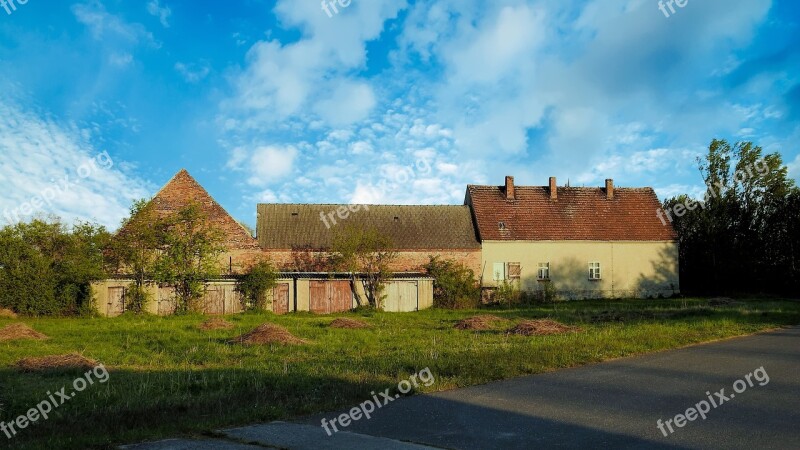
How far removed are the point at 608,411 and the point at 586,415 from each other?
1.44 feet

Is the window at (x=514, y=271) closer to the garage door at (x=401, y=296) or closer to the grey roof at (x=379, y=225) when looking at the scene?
the grey roof at (x=379, y=225)

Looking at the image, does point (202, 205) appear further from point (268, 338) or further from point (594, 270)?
point (594, 270)

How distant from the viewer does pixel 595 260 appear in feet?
139

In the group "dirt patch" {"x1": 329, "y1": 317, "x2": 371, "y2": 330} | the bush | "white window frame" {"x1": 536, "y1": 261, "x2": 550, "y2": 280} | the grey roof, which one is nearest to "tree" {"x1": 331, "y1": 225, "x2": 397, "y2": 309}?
the bush

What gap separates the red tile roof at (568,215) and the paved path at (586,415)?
96.6 ft

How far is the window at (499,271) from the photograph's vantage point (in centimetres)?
4100

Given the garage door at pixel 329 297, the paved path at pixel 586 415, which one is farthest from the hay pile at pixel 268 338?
the garage door at pixel 329 297

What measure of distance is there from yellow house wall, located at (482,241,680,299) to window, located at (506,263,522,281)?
236mm

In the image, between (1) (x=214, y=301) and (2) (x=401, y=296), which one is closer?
(1) (x=214, y=301)

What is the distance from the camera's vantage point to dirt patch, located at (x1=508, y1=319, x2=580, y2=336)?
19.0 m

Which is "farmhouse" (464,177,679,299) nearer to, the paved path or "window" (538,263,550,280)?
"window" (538,263,550,280)

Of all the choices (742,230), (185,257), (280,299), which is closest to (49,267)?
(185,257)

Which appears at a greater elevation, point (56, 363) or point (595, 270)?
point (595, 270)

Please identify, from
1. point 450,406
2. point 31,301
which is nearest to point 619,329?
point 450,406
